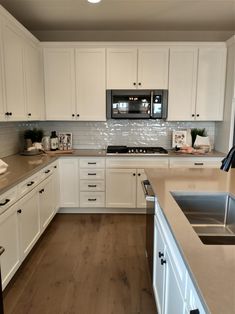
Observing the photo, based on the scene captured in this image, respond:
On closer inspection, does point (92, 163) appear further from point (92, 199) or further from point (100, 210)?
point (100, 210)

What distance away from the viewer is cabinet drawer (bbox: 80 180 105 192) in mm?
3578

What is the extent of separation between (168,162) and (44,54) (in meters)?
2.34

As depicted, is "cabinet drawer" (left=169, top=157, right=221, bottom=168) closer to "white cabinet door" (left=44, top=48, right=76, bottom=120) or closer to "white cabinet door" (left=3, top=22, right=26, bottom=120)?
"white cabinet door" (left=44, top=48, right=76, bottom=120)

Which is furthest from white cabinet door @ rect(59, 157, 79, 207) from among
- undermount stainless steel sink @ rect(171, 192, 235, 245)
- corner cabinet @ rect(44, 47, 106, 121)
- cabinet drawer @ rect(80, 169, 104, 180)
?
undermount stainless steel sink @ rect(171, 192, 235, 245)

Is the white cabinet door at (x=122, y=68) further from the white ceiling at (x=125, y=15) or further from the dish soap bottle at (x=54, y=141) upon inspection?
the dish soap bottle at (x=54, y=141)

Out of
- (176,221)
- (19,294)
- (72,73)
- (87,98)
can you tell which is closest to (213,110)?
(87,98)

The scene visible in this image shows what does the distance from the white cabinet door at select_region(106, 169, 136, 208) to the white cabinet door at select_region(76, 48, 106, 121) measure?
85 centimetres

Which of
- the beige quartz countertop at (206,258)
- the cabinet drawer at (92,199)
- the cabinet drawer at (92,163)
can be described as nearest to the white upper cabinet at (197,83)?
the cabinet drawer at (92,163)

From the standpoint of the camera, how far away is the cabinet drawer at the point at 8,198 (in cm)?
183

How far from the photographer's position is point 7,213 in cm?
192

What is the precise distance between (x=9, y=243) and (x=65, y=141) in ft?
6.99

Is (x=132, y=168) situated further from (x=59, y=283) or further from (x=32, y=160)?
(x=59, y=283)

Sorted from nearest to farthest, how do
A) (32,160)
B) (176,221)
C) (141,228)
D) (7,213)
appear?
(176,221)
(7,213)
(32,160)
(141,228)

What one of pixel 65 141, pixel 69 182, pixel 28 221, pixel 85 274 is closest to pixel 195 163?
pixel 69 182
